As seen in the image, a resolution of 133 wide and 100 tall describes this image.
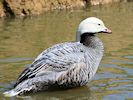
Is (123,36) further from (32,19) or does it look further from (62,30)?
(32,19)

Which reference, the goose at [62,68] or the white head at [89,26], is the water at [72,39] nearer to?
the goose at [62,68]

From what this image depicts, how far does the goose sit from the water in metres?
0.17

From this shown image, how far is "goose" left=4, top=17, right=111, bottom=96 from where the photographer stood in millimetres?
8250

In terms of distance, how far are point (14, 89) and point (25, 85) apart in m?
0.19

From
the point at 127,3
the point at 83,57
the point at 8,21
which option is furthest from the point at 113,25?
the point at 83,57

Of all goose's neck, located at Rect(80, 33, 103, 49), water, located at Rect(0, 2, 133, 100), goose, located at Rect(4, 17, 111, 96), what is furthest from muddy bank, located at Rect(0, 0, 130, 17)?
goose, located at Rect(4, 17, 111, 96)

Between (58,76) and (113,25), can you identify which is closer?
(58,76)

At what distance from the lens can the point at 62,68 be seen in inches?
328

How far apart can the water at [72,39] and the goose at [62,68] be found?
17cm

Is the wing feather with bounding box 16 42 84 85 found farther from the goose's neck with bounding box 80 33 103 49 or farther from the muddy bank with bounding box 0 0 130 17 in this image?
the muddy bank with bounding box 0 0 130 17

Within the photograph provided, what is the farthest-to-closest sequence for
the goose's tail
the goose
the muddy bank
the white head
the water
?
1. the muddy bank
2. the white head
3. the water
4. the goose
5. the goose's tail

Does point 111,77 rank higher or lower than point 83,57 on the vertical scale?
lower

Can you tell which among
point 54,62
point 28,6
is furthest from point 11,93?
point 28,6

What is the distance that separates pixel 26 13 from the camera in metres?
18.1
